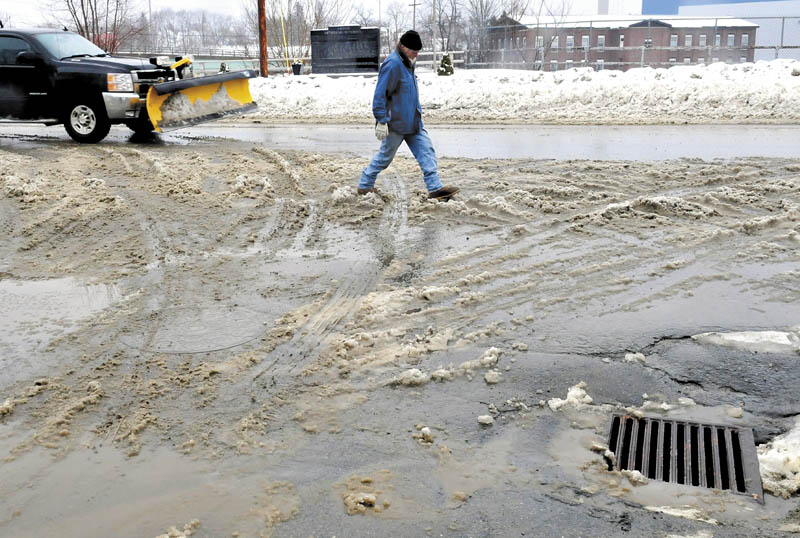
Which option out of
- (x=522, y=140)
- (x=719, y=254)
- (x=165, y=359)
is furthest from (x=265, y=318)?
(x=522, y=140)

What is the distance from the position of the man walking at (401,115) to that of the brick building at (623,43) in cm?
1987

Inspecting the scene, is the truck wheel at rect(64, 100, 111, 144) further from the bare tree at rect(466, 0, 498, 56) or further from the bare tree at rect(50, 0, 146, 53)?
the bare tree at rect(466, 0, 498, 56)

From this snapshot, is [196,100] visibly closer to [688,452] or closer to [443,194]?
[443,194]

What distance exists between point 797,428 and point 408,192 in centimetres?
554

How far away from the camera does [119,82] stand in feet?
39.5

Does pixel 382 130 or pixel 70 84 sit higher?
pixel 70 84

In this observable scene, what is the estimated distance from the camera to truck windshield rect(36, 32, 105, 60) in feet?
41.6

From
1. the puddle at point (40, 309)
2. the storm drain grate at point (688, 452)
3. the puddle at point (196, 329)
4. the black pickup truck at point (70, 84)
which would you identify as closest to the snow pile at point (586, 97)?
the black pickup truck at point (70, 84)

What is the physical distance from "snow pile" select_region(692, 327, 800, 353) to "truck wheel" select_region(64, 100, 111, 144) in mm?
10633

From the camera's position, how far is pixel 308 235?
692cm

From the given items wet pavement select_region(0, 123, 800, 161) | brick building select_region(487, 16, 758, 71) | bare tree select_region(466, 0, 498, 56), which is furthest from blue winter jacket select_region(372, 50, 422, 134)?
bare tree select_region(466, 0, 498, 56)

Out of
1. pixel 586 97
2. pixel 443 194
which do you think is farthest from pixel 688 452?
pixel 586 97

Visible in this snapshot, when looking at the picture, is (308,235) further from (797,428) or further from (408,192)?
(797,428)

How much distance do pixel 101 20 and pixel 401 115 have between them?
999 inches
